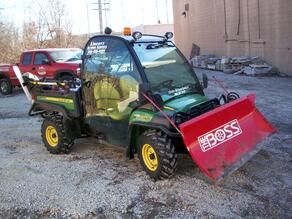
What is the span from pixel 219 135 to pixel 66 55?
10.7 m

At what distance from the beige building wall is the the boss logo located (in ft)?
38.9

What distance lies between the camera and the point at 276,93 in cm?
1204

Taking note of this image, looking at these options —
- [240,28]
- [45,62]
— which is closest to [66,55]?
[45,62]

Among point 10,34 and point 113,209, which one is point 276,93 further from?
point 10,34

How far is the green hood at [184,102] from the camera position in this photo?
534cm

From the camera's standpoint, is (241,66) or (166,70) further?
(241,66)

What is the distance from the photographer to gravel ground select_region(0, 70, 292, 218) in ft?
15.2

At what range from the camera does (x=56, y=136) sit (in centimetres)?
709

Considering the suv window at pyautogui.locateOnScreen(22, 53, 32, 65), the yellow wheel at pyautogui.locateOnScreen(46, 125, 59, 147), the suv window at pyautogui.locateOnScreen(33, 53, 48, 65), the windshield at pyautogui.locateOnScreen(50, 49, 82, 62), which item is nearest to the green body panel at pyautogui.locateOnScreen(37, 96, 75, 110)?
the yellow wheel at pyautogui.locateOnScreen(46, 125, 59, 147)

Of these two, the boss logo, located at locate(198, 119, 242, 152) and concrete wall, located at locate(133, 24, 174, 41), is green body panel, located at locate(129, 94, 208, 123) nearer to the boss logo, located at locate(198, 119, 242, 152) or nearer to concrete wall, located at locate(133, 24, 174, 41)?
the boss logo, located at locate(198, 119, 242, 152)

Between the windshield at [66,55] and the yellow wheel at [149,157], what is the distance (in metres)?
9.80

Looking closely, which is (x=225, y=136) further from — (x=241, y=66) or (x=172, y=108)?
(x=241, y=66)

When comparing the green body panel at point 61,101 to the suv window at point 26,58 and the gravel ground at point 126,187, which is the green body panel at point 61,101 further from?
the suv window at point 26,58

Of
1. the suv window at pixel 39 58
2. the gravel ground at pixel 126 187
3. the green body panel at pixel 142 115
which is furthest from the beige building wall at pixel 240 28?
the green body panel at pixel 142 115
